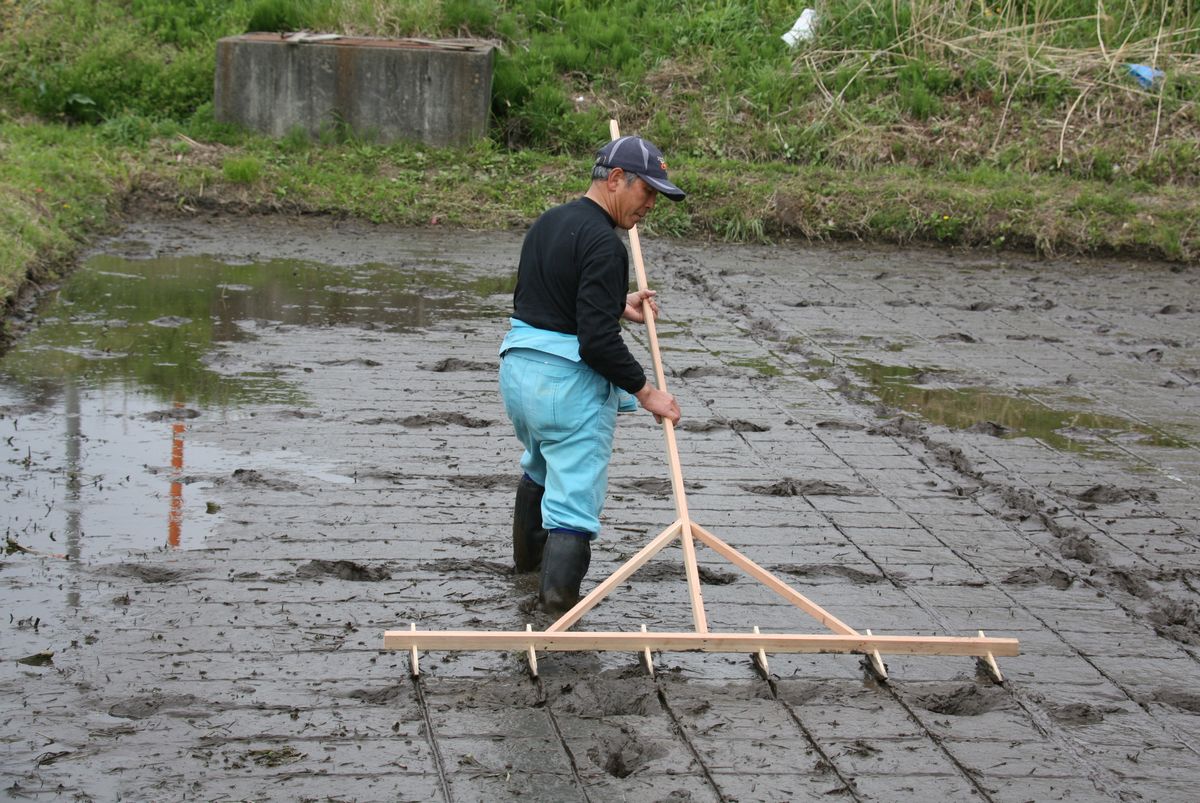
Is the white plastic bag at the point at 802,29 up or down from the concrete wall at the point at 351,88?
up

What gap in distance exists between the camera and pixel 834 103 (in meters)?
14.6

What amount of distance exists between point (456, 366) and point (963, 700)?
4.42 m

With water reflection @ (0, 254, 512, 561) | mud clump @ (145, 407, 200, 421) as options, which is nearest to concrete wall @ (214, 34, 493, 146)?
water reflection @ (0, 254, 512, 561)

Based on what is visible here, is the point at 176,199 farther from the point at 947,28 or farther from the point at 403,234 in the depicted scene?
the point at 947,28

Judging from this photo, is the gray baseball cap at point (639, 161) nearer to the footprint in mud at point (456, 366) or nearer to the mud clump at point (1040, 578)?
the mud clump at point (1040, 578)

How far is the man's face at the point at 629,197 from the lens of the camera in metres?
4.57

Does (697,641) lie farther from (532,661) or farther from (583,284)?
(583,284)

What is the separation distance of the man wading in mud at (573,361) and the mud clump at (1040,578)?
65.0 inches

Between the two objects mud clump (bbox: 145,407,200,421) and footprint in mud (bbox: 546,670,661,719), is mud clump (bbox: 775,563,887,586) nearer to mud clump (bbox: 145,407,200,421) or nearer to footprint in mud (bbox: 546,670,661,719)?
footprint in mud (bbox: 546,670,661,719)

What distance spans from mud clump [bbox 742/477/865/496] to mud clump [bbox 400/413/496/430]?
149 cm

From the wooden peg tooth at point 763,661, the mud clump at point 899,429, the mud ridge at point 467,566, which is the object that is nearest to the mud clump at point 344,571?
the mud ridge at point 467,566

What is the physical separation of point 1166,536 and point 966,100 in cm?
1011

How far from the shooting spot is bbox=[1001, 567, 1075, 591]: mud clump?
17.5 feet

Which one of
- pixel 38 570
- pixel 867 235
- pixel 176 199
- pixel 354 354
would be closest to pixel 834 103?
pixel 867 235
